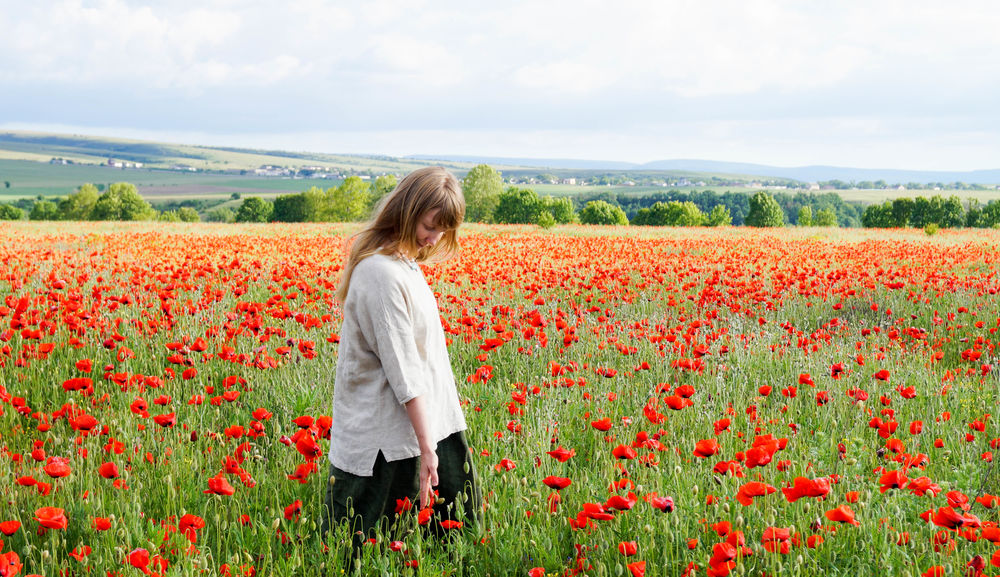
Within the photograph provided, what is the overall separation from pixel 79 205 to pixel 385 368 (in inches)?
3947

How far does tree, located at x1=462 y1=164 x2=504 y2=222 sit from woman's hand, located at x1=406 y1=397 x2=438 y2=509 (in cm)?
7309

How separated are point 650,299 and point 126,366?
6146mm

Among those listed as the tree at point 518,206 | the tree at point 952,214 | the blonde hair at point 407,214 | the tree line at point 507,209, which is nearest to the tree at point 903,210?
the tree line at point 507,209

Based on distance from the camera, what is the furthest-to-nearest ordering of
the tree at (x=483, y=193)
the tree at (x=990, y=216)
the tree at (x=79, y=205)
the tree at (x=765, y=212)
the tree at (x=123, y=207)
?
the tree at (x=79, y=205), the tree at (x=123, y=207), the tree at (x=483, y=193), the tree at (x=765, y=212), the tree at (x=990, y=216)

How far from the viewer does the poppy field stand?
2748 mm

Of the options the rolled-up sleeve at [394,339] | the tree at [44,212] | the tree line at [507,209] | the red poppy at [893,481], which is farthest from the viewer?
the tree at [44,212]

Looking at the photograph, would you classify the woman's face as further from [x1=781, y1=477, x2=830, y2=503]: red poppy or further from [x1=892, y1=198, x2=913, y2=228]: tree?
[x1=892, y1=198, x2=913, y2=228]: tree

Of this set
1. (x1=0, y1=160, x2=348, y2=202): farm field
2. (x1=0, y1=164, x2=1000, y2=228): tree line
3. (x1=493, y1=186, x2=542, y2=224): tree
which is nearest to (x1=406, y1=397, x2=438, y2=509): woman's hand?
(x1=0, y1=164, x2=1000, y2=228): tree line

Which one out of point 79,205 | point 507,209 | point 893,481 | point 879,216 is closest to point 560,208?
point 507,209

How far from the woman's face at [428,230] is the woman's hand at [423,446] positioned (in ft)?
2.14

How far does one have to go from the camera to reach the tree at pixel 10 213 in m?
82.8

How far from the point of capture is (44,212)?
303 feet

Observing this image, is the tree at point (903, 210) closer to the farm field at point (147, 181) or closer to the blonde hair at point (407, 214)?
the blonde hair at point (407, 214)

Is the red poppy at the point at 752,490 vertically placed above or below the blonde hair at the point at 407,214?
below
